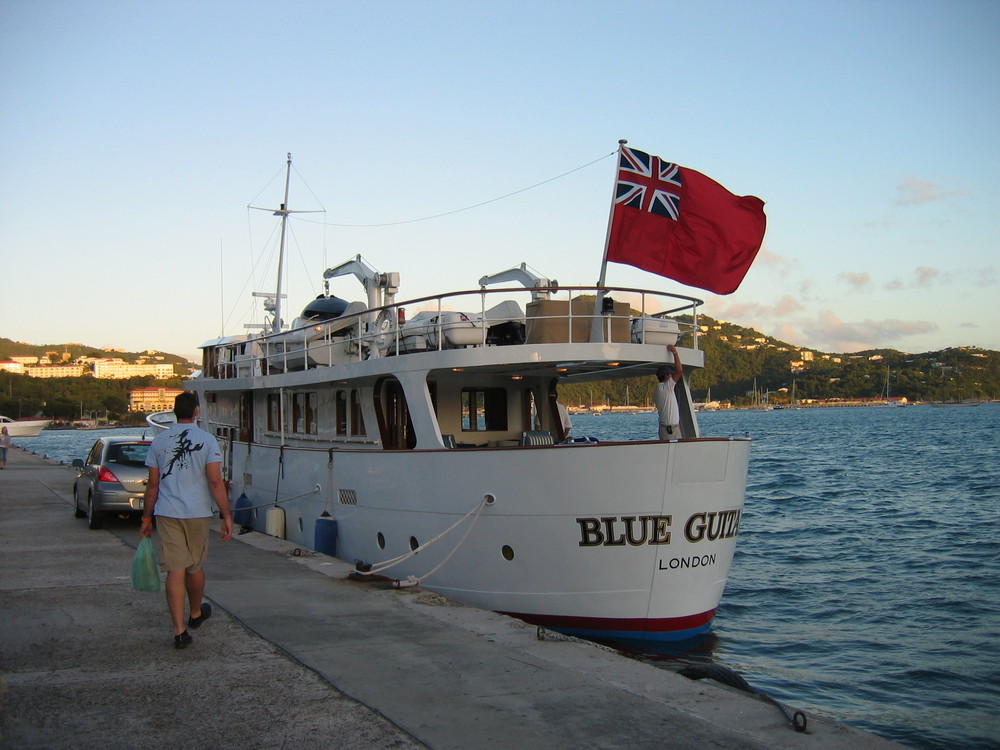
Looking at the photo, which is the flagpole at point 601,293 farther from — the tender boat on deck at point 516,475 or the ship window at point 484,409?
the ship window at point 484,409

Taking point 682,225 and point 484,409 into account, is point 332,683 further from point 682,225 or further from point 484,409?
point 682,225

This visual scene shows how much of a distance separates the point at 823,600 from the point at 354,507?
8.22 meters

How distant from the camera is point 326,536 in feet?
43.9

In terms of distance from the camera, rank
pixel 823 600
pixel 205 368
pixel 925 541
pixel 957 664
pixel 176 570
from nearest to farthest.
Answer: pixel 176 570 → pixel 957 664 → pixel 823 600 → pixel 925 541 → pixel 205 368

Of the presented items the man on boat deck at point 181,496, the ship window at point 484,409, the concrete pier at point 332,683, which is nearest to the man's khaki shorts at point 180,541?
the man on boat deck at point 181,496

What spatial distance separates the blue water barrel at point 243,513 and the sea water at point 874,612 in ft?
30.2

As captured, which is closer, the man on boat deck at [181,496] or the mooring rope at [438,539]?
the man on boat deck at [181,496]

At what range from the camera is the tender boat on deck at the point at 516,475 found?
9922 millimetres

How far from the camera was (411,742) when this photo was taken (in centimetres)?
496

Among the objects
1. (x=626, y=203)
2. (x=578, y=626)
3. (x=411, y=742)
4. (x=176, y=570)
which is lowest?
(x=578, y=626)

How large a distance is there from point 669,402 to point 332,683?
22.0ft

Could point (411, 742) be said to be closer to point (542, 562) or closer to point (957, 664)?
point (542, 562)

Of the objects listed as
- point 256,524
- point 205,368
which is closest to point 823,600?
point 256,524

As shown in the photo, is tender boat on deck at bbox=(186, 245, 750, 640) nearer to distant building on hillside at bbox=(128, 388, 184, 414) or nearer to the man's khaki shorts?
the man's khaki shorts
